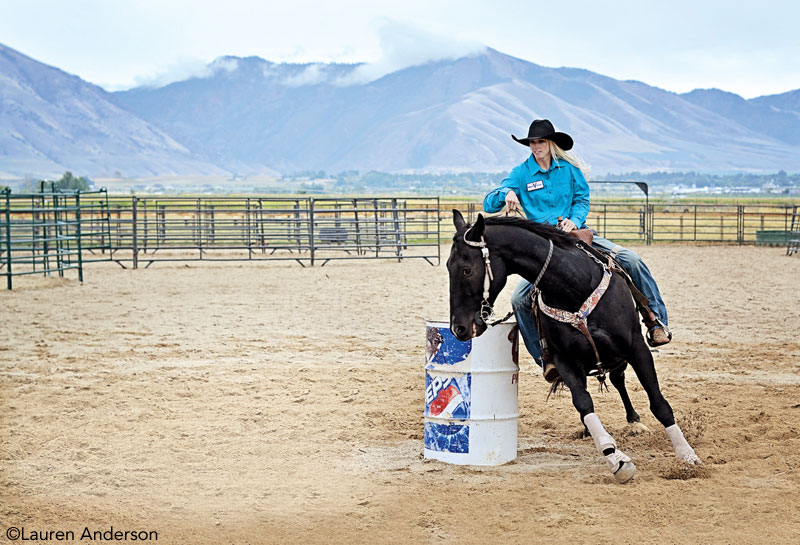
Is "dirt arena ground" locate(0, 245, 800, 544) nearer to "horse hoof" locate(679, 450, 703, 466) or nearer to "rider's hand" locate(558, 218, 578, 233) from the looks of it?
"horse hoof" locate(679, 450, 703, 466)

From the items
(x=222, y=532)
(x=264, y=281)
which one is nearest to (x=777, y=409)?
(x=222, y=532)

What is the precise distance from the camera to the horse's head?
5.01 metres

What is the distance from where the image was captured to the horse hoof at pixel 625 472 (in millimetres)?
5062

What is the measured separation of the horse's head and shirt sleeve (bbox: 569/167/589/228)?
89 cm

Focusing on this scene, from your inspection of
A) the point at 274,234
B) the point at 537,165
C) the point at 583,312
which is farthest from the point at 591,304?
the point at 274,234

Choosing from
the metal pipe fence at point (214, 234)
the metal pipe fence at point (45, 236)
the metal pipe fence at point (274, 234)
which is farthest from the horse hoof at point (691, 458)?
the metal pipe fence at point (274, 234)

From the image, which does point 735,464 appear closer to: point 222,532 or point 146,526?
point 222,532

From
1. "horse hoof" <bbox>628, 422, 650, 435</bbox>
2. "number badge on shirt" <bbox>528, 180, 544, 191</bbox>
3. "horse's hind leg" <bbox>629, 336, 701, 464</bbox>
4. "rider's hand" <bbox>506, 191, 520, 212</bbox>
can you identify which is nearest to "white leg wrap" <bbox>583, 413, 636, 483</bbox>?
"horse's hind leg" <bbox>629, 336, 701, 464</bbox>

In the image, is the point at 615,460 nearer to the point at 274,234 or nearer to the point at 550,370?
the point at 550,370

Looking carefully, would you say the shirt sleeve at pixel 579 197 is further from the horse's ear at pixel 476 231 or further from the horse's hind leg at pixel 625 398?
the horse's hind leg at pixel 625 398

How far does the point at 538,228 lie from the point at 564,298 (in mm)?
416

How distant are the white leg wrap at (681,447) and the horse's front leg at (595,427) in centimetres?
35

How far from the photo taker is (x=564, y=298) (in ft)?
17.1

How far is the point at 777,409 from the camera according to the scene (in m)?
6.83
